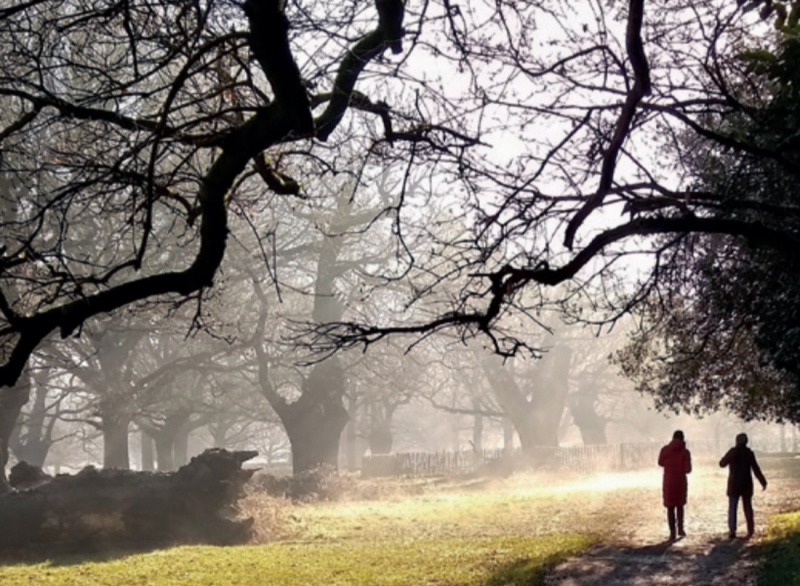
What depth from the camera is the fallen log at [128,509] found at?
18.6 m

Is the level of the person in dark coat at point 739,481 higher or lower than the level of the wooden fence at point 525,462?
higher

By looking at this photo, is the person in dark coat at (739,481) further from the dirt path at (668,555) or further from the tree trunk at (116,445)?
the tree trunk at (116,445)

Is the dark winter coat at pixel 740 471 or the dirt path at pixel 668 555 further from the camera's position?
the dark winter coat at pixel 740 471

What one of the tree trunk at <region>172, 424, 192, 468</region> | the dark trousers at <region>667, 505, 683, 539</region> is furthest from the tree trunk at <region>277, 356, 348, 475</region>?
the dark trousers at <region>667, 505, 683, 539</region>

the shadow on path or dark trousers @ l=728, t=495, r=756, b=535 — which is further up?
dark trousers @ l=728, t=495, r=756, b=535

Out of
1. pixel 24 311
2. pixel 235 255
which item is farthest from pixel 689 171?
pixel 235 255

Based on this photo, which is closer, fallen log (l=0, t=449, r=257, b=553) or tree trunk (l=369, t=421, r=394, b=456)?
fallen log (l=0, t=449, r=257, b=553)

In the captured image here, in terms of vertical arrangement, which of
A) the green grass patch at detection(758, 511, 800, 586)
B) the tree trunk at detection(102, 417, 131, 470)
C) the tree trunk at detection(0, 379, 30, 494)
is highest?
the tree trunk at detection(0, 379, 30, 494)

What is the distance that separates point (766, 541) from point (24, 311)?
571 inches

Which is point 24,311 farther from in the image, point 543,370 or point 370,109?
point 543,370

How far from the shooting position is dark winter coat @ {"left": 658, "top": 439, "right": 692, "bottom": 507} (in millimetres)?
14664

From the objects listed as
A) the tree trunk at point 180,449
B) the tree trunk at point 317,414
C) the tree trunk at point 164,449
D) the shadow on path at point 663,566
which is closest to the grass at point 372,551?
the shadow on path at point 663,566

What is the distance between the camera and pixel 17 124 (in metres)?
8.45

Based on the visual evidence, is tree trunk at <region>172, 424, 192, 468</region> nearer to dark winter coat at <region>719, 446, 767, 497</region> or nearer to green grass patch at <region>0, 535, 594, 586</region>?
green grass patch at <region>0, 535, 594, 586</region>
